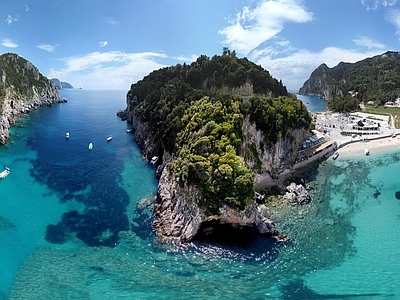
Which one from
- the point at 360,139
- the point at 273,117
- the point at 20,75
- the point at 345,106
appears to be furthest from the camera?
the point at 20,75

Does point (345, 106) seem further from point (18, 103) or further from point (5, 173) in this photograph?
point (18, 103)

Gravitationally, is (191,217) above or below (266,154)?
below

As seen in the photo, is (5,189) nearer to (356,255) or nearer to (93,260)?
(93,260)

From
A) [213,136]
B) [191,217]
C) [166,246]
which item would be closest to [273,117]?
[213,136]

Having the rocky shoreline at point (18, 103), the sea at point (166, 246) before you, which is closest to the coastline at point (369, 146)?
the sea at point (166, 246)

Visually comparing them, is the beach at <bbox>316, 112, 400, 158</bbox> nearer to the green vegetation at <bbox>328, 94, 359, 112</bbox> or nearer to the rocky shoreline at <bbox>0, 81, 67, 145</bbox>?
the green vegetation at <bbox>328, 94, 359, 112</bbox>

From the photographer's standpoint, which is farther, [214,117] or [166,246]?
[214,117]
